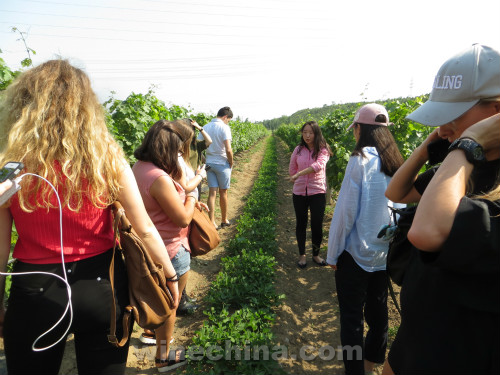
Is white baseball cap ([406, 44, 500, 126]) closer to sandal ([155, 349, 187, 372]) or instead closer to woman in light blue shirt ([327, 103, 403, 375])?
woman in light blue shirt ([327, 103, 403, 375])

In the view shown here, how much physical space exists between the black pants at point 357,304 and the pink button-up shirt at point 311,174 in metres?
2.12

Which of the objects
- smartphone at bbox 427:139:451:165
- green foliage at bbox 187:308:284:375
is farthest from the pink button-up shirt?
smartphone at bbox 427:139:451:165

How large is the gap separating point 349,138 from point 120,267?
20.1 feet

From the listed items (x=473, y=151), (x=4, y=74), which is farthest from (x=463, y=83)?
(x=4, y=74)

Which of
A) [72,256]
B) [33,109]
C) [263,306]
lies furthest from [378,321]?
[33,109]

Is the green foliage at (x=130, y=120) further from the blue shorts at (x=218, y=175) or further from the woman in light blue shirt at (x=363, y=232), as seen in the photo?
the woman in light blue shirt at (x=363, y=232)

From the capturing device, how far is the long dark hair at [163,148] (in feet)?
8.38

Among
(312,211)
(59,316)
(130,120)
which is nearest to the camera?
(59,316)

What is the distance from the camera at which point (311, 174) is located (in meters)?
4.53

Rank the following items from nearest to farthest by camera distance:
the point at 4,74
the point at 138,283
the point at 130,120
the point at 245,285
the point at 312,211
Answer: the point at 138,283 < the point at 4,74 < the point at 245,285 < the point at 312,211 < the point at 130,120

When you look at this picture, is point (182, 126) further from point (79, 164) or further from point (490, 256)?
point (490, 256)

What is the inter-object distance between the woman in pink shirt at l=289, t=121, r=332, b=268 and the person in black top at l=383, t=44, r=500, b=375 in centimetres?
318

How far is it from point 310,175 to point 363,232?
222 cm

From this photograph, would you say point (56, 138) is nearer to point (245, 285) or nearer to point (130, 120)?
point (245, 285)
